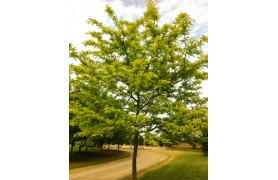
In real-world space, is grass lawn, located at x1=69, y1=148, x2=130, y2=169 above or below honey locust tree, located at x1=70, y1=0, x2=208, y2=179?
below

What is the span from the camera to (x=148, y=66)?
10.3m

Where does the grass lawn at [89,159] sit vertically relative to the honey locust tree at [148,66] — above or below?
below

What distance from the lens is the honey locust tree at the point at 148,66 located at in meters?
9.59

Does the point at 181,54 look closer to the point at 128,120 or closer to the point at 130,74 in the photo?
the point at 130,74

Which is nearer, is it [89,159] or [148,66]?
[148,66]

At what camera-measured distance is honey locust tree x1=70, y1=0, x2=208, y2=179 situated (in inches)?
378

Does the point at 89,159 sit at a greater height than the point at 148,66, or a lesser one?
lesser

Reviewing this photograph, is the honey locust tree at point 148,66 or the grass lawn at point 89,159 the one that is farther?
the grass lawn at point 89,159
